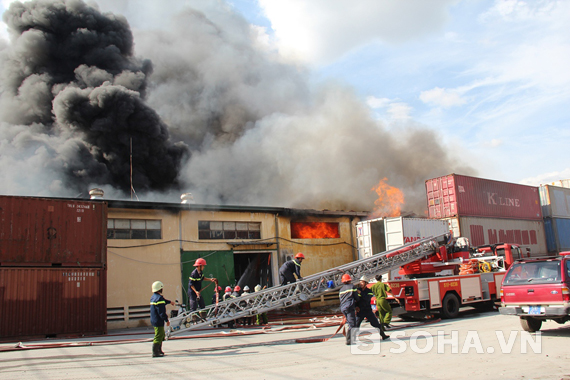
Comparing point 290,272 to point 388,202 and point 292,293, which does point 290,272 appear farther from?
point 388,202

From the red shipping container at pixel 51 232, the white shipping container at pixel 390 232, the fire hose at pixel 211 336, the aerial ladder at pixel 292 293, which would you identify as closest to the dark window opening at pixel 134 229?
the red shipping container at pixel 51 232

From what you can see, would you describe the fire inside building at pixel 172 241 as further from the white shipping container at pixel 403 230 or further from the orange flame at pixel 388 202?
the orange flame at pixel 388 202

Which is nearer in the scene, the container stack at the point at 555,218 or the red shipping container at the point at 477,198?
the red shipping container at the point at 477,198

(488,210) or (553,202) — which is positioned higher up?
(553,202)

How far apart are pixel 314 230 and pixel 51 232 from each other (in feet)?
36.0

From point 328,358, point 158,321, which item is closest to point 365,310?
point 328,358

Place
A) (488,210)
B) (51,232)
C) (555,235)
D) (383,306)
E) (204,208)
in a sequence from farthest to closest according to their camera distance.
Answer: (555,235)
(488,210)
(204,208)
(51,232)
(383,306)

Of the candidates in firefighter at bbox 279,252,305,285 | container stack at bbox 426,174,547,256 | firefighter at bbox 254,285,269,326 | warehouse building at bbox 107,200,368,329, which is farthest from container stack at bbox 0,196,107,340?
container stack at bbox 426,174,547,256

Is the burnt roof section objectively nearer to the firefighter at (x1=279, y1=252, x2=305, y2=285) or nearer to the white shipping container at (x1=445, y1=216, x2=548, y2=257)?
the white shipping container at (x1=445, y1=216, x2=548, y2=257)

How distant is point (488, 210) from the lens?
22.3 meters

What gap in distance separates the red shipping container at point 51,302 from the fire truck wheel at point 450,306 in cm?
945

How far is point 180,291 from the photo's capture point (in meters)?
16.5

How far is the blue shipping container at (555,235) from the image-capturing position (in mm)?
25562

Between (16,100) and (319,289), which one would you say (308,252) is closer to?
(319,289)
